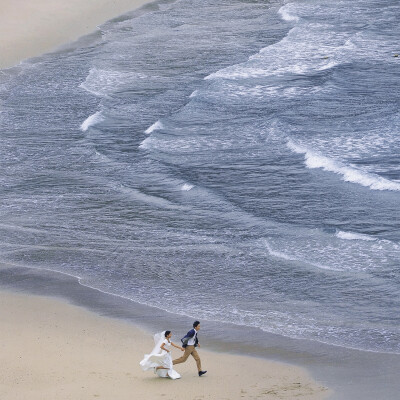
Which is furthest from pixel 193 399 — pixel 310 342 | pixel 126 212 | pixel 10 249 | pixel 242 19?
pixel 242 19

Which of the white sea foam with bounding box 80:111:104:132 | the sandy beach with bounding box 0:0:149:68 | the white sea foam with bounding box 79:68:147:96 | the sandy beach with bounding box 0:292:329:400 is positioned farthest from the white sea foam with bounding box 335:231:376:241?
the sandy beach with bounding box 0:0:149:68

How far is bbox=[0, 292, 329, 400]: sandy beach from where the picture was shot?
14797 mm

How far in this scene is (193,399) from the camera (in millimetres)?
Result: 14547

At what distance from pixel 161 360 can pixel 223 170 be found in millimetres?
12686

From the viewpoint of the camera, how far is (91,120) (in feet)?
108

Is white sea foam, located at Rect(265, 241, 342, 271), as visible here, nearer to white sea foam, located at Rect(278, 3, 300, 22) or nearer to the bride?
the bride

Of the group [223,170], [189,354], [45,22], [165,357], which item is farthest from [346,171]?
[45,22]

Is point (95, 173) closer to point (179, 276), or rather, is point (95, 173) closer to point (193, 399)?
point (179, 276)

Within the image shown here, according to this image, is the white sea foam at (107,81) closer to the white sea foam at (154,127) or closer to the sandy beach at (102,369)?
the white sea foam at (154,127)

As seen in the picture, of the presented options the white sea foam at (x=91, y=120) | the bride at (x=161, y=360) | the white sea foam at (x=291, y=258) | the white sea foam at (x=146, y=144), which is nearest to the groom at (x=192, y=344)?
the bride at (x=161, y=360)

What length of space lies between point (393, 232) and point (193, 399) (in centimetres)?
924

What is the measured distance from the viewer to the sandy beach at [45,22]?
1699 inches

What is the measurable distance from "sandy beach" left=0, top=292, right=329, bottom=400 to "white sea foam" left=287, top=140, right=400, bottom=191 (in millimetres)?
9862

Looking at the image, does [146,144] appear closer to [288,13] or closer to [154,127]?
[154,127]
